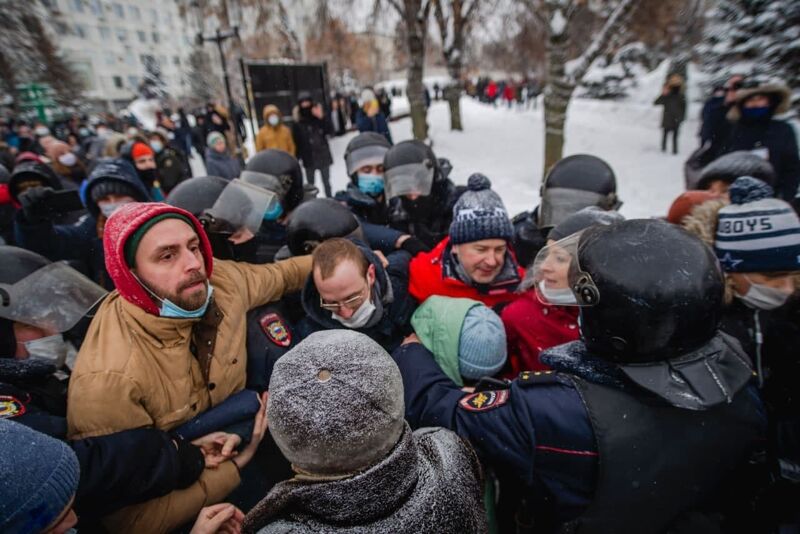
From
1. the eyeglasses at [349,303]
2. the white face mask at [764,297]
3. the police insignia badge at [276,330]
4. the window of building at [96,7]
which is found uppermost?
the window of building at [96,7]

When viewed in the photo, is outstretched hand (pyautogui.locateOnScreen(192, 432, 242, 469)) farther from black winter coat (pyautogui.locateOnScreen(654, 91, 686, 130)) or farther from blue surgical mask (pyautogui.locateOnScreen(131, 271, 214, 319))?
black winter coat (pyautogui.locateOnScreen(654, 91, 686, 130))

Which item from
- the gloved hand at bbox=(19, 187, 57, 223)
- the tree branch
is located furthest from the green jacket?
the tree branch

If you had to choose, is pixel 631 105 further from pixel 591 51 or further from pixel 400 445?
pixel 400 445

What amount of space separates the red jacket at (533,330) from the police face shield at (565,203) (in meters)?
1.09

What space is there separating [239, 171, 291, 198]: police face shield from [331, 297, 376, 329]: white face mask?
176 cm

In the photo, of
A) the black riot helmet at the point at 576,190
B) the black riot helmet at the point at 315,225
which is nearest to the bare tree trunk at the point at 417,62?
the black riot helmet at the point at 576,190

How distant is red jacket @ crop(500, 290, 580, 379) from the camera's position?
71.9 inches

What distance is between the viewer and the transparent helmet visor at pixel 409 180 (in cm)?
339

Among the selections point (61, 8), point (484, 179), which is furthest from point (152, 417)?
point (61, 8)

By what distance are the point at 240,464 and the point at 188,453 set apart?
9.7 inches

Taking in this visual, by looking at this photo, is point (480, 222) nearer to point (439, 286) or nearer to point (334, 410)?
point (439, 286)

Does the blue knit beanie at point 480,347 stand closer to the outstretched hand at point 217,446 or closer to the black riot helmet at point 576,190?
the outstretched hand at point 217,446

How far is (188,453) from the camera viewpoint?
5.01 ft

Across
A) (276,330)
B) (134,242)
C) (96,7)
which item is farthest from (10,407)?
(96,7)
